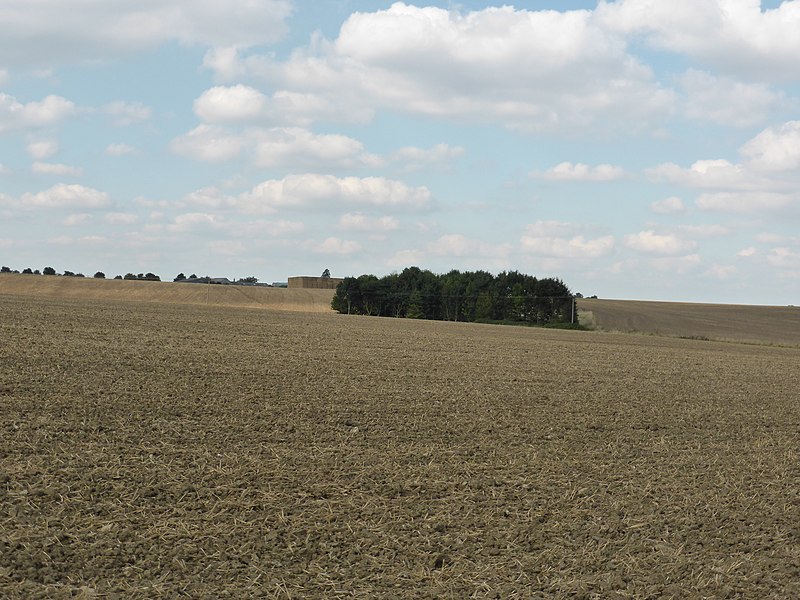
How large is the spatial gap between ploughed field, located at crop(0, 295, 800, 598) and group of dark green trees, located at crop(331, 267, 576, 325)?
57.5 meters

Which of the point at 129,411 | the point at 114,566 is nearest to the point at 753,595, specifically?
the point at 114,566

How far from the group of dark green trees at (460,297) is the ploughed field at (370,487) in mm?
57467

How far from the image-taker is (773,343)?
60.4 metres

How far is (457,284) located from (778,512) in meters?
74.3

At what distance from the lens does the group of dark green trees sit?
76.7 metres

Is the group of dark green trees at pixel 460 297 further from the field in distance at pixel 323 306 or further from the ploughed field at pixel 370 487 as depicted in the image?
the ploughed field at pixel 370 487

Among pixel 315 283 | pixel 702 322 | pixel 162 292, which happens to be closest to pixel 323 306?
pixel 162 292

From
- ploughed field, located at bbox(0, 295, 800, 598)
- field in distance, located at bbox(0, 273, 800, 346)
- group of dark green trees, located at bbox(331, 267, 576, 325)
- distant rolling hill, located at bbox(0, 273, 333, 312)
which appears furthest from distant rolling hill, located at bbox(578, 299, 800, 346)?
ploughed field, located at bbox(0, 295, 800, 598)

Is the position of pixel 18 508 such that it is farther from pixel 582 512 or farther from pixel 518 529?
pixel 582 512

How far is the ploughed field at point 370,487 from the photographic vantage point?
7555mm

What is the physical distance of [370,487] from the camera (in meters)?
9.92

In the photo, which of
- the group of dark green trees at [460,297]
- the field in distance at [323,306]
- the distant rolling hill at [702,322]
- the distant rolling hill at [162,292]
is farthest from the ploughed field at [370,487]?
the distant rolling hill at [162,292]

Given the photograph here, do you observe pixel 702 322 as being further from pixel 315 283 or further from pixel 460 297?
pixel 315 283

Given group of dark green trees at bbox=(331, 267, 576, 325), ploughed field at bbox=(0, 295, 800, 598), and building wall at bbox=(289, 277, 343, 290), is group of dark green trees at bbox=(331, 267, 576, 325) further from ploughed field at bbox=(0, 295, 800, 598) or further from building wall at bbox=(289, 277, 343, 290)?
ploughed field at bbox=(0, 295, 800, 598)
